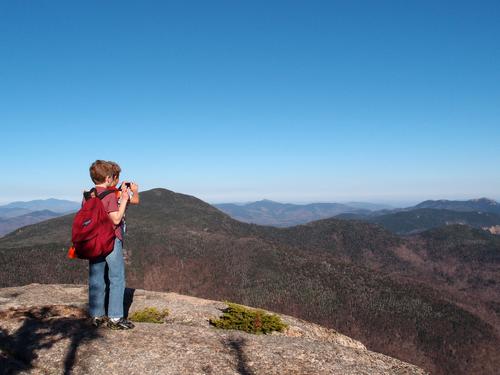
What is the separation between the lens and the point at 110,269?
1130 cm

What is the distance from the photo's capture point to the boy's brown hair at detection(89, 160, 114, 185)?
10.9 meters

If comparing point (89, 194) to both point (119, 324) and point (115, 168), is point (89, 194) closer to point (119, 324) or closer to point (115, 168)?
point (115, 168)

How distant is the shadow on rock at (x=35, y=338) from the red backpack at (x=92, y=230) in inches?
78.3

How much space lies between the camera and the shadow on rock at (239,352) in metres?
9.44

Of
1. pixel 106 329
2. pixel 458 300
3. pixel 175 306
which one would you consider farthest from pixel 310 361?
pixel 458 300

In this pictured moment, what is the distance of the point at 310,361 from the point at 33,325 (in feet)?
24.8

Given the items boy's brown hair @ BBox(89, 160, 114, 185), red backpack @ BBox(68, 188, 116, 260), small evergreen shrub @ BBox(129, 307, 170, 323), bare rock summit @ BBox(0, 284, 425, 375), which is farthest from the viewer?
small evergreen shrub @ BBox(129, 307, 170, 323)

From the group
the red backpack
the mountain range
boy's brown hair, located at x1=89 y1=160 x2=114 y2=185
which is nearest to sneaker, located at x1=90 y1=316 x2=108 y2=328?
the red backpack

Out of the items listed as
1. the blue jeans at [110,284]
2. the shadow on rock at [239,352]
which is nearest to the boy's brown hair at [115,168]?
the blue jeans at [110,284]

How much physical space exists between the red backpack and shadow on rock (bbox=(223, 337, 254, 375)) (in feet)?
13.7

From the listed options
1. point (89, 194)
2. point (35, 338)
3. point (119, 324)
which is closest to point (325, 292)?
point (119, 324)

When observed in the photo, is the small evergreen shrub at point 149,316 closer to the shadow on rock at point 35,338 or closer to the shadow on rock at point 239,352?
the shadow on rock at point 35,338

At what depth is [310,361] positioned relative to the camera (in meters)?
10.2

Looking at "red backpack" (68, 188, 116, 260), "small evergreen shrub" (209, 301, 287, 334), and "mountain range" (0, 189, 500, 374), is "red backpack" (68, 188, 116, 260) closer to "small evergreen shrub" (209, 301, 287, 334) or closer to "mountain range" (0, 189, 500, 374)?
"small evergreen shrub" (209, 301, 287, 334)
